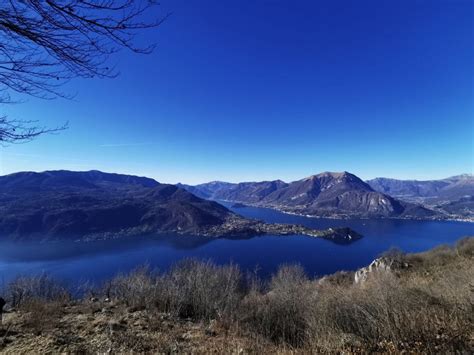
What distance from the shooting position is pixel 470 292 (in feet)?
22.9

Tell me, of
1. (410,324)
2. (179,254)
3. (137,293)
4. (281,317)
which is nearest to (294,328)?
(281,317)

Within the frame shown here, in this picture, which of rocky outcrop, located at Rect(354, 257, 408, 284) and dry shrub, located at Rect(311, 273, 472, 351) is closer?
dry shrub, located at Rect(311, 273, 472, 351)

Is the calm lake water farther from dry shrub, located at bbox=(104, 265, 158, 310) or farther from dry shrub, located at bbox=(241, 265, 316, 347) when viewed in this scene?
dry shrub, located at bbox=(241, 265, 316, 347)

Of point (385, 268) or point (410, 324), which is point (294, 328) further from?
point (385, 268)

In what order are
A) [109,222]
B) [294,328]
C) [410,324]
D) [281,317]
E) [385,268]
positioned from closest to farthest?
[410,324] < [294,328] < [281,317] < [385,268] < [109,222]

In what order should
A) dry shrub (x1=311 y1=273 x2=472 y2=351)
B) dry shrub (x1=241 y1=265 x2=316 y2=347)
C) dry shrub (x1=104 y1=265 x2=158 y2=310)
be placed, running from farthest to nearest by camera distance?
1. dry shrub (x1=104 y1=265 x2=158 y2=310)
2. dry shrub (x1=241 y1=265 x2=316 y2=347)
3. dry shrub (x1=311 y1=273 x2=472 y2=351)

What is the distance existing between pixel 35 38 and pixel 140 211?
201 meters

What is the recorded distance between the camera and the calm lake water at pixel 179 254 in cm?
7938

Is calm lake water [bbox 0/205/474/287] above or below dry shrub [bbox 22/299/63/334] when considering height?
below

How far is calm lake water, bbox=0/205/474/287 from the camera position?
3125 inches

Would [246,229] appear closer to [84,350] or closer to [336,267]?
[336,267]

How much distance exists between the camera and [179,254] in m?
99.6

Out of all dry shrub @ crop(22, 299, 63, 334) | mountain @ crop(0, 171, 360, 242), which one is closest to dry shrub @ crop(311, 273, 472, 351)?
dry shrub @ crop(22, 299, 63, 334)

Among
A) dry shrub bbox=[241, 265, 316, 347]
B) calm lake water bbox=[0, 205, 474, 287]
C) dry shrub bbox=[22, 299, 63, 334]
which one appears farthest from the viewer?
calm lake water bbox=[0, 205, 474, 287]
